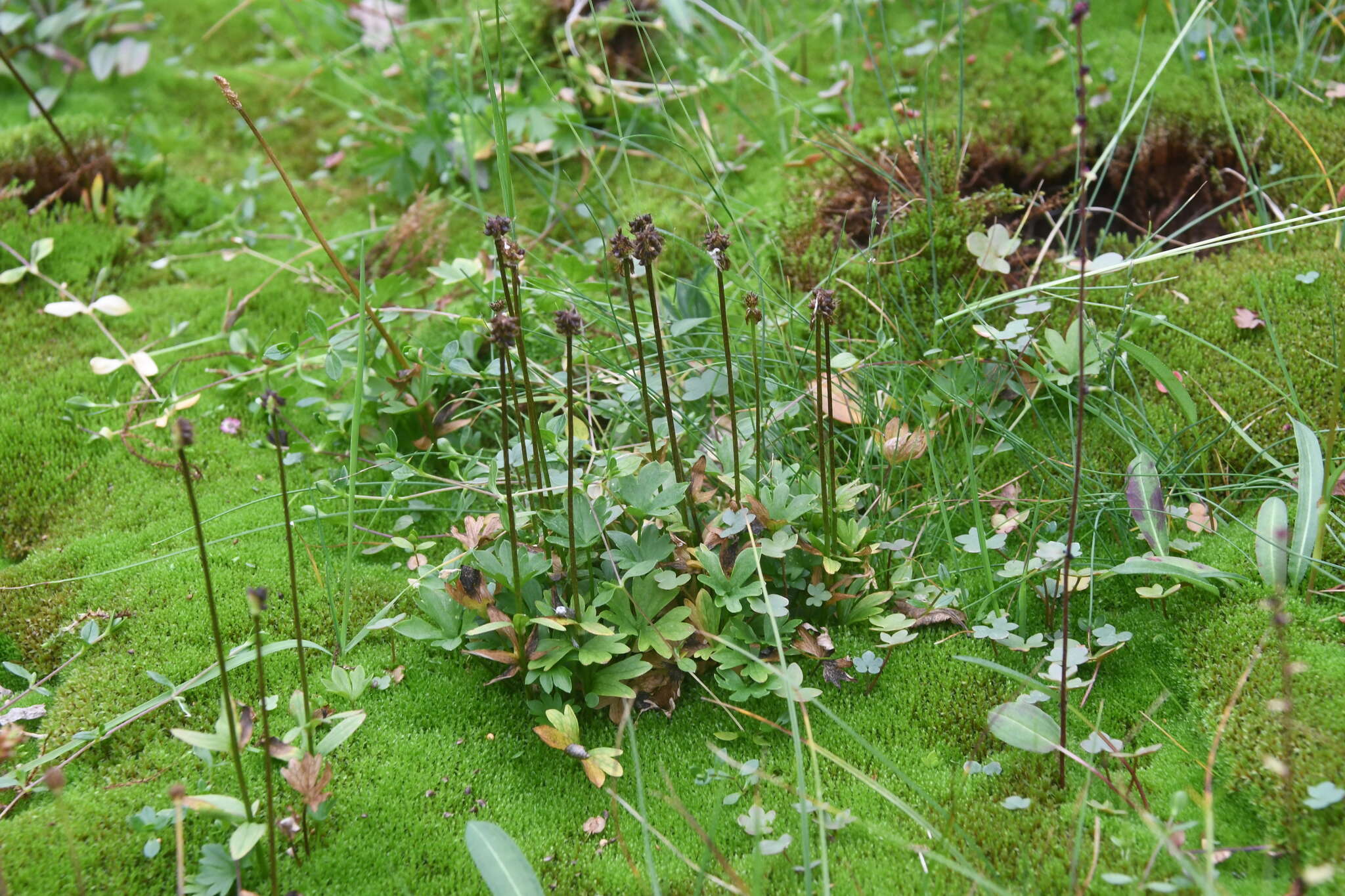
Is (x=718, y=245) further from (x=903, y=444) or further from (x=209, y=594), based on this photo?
(x=209, y=594)

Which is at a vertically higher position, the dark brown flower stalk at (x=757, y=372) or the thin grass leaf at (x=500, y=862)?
the dark brown flower stalk at (x=757, y=372)

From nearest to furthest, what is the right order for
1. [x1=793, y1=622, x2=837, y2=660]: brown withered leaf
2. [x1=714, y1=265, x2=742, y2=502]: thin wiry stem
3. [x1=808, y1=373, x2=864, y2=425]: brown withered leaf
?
[x1=714, y1=265, x2=742, y2=502]: thin wiry stem → [x1=793, y1=622, x2=837, y2=660]: brown withered leaf → [x1=808, y1=373, x2=864, y2=425]: brown withered leaf

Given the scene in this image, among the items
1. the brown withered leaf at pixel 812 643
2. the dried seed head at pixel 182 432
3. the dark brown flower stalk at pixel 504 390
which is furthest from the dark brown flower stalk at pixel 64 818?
the brown withered leaf at pixel 812 643

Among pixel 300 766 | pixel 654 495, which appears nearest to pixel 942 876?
pixel 654 495

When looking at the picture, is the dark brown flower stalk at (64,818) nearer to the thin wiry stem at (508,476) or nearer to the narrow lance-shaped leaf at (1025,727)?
the thin wiry stem at (508,476)

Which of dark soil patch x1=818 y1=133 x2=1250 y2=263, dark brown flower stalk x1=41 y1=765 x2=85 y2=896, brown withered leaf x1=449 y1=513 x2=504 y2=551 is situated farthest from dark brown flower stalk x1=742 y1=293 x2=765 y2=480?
dark brown flower stalk x1=41 y1=765 x2=85 y2=896

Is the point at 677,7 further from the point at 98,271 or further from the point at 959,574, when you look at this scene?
the point at 98,271

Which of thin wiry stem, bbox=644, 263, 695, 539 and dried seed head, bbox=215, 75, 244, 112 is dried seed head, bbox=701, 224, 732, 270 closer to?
thin wiry stem, bbox=644, 263, 695, 539
